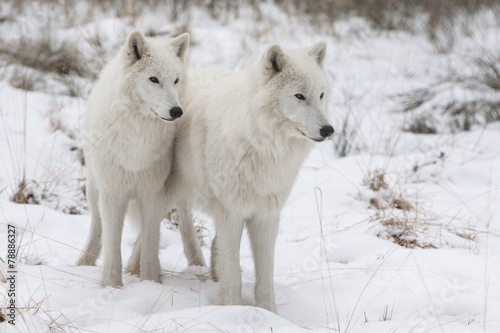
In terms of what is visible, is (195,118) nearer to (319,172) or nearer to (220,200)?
(220,200)

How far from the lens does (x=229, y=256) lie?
3.41m

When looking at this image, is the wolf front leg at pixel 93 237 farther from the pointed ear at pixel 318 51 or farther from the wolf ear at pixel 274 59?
the pointed ear at pixel 318 51

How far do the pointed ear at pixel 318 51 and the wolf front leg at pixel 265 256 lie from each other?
3.54 ft

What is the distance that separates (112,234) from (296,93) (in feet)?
5.34

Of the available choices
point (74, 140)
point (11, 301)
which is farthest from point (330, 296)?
point (74, 140)

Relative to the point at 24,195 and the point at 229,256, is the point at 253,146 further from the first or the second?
the point at 24,195

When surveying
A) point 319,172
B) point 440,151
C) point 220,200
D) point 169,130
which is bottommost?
point 319,172

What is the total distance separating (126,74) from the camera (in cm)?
329

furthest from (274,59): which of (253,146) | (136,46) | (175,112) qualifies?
(136,46)

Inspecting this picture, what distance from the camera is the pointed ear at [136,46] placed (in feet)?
10.6

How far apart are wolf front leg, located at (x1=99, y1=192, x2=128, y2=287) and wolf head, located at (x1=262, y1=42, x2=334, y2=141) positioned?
1.33 m

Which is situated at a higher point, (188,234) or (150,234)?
(150,234)

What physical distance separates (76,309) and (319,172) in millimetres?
3694

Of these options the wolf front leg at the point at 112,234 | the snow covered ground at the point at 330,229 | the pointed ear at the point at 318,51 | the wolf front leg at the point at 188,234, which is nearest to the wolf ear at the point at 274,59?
the pointed ear at the point at 318,51
